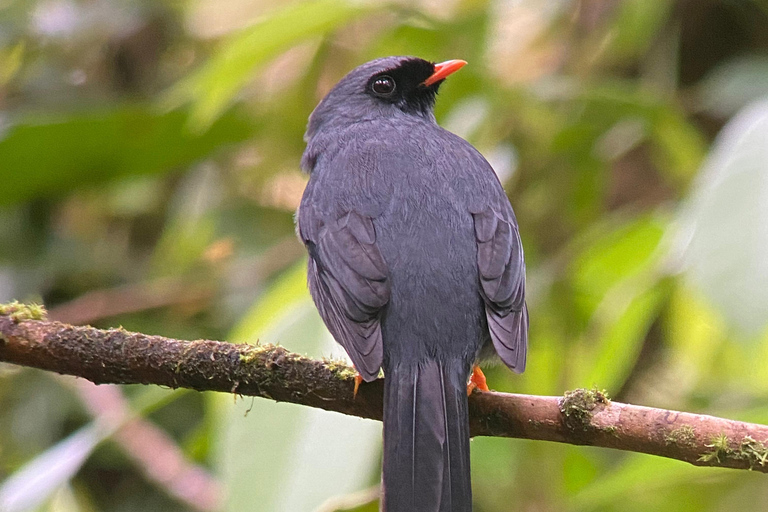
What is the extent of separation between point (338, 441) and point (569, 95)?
212 centimetres

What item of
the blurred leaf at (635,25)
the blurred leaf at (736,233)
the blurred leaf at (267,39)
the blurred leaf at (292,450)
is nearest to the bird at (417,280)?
the blurred leaf at (292,450)

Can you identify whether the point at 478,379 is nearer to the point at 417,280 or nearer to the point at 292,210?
the point at 417,280

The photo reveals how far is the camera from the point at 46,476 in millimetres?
3104

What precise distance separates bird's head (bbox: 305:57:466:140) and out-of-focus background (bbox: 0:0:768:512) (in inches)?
13.2

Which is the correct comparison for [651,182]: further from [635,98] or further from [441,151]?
[441,151]

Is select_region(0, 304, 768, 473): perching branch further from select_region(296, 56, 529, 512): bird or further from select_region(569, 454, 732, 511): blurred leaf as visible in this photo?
select_region(569, 454, 732, 511): blurred leaf

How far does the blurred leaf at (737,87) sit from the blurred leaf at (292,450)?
2562mm

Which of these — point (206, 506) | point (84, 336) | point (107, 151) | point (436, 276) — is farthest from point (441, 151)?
point (107, 151)

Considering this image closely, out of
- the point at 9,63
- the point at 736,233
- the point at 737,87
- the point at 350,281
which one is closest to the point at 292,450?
the point at 350,281

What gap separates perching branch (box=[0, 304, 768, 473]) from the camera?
2.18 m

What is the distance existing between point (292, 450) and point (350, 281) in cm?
64

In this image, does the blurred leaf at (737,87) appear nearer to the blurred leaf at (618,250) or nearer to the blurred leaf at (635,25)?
the blurred leaf at (635,25)

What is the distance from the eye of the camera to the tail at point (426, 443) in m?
2.21

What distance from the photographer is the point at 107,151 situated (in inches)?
185
